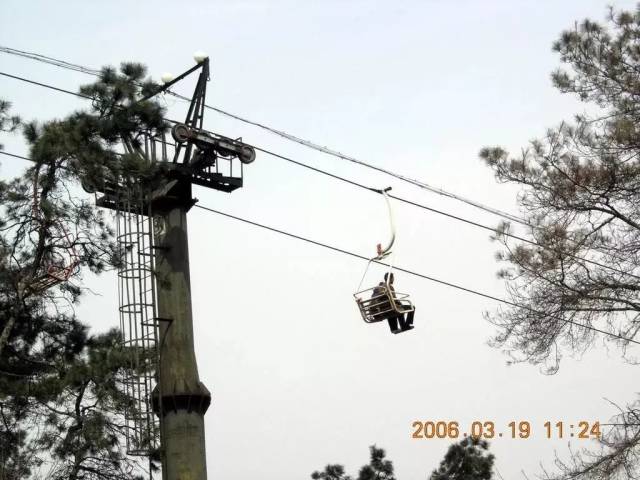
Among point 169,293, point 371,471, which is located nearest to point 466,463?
point 371,471

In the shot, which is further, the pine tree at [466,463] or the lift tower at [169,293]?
the pine tree at [466,463]

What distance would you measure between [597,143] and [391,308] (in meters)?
4.28

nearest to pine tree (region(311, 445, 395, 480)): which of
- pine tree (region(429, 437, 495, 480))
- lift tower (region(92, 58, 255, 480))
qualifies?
pine tree (region(429, 437, 495, 480))

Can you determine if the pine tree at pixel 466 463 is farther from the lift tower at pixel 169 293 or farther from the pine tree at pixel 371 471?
the lift tower at pixel 169 293

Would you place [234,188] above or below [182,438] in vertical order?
above

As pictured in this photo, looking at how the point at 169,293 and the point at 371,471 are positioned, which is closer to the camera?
the point at 169,293

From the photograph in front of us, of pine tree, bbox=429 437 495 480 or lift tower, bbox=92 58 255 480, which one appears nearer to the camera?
lift tower, bbox=92 58 255 480

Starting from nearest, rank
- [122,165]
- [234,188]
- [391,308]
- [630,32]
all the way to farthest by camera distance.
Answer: [122,165]
[391,308]
[234,188]
[630,32]

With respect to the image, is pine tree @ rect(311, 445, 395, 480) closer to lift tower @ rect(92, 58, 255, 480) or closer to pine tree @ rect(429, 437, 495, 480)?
pine tree @ rect(429, 437, 495, 480)

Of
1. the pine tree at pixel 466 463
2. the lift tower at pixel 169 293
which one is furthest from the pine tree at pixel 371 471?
the lift tower at pixel 169 293

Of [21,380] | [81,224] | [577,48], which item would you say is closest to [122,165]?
[81,224]

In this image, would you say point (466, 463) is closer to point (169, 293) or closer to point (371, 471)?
point (371, 471)

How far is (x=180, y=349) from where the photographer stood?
14.9 metres

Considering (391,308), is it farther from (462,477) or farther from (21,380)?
(462,477)
